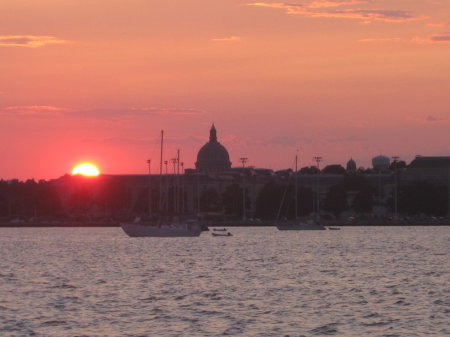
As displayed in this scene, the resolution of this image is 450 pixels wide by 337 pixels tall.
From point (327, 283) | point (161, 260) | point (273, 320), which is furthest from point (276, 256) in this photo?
point (273, 320)

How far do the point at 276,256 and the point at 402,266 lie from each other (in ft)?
58.4

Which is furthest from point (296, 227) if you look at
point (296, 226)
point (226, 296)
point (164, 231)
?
point (226, 296)

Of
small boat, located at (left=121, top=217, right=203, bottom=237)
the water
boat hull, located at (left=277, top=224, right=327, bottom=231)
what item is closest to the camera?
the water

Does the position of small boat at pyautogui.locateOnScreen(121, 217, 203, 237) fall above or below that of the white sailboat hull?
below

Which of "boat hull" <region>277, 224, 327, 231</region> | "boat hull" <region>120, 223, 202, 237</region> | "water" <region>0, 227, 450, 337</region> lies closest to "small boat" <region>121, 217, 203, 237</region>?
"boat hull" <region>120, 223, 202, 237</region>

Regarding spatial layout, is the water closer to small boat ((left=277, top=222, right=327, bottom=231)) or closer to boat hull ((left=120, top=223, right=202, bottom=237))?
boat hull ((left=120, top=223, right=202, bottom=237))

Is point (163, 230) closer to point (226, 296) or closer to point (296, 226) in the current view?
point (296, 226)

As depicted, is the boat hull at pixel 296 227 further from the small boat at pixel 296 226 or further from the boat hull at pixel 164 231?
the boat hull at pixel 164 231

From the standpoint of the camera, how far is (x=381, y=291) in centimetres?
6284

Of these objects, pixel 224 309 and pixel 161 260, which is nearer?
pixel 224 309

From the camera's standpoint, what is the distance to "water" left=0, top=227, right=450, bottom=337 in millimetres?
48281

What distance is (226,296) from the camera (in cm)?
5950

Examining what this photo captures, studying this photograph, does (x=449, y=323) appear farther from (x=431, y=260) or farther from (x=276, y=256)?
(x=276, y=256)

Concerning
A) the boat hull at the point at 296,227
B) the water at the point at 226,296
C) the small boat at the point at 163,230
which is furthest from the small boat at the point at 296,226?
the water at the point at 226,296
